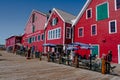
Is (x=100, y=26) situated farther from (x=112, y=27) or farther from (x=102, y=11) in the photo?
(x=102, y=11)

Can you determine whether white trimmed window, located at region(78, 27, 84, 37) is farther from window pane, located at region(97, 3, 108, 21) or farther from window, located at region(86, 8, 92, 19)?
window pane, located at region(97, 3, 108, 21)

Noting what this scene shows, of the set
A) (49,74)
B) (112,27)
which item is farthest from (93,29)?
(49,74)

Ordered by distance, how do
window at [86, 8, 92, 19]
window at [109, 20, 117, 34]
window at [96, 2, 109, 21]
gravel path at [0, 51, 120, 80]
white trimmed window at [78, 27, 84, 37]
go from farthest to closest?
1. white trimmed window at [78, 27, 84, 37]
2. window at [86, 8, 92, 19]
3. window at [96, 2, 109, 21]
4. window at [109, 20, 117, 34]
5. gravel path at [0, 51, 120, 80]

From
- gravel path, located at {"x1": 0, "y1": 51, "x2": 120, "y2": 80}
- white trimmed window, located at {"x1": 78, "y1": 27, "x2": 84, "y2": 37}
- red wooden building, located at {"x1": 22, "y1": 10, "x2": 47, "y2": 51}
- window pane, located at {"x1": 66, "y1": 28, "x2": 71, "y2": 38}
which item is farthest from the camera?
red wooden building, located at {"x1": 22, "y1": 10, "x2": 47, "y2": 51}

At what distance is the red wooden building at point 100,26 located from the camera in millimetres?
21109

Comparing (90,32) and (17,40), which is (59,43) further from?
(17,40)

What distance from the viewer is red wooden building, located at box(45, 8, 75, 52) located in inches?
1162

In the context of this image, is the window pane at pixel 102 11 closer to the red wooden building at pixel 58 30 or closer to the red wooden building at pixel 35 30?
the red wooden building at pixel 58 30

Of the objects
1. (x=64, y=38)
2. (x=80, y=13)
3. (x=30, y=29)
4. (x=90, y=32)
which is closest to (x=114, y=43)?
(x=90, y=32)

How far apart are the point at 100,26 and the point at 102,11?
80.7 inches

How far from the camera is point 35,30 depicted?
4156 centimetres

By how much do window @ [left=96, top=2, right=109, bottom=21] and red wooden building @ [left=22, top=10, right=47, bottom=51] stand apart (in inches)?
618

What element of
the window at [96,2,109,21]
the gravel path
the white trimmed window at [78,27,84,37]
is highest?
the window at [96,2,109,21]

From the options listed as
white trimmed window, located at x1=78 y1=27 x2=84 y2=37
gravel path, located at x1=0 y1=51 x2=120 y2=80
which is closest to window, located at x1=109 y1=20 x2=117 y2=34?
white trimmed window, located at x1=78 y1=27 x2=84 y2=37
